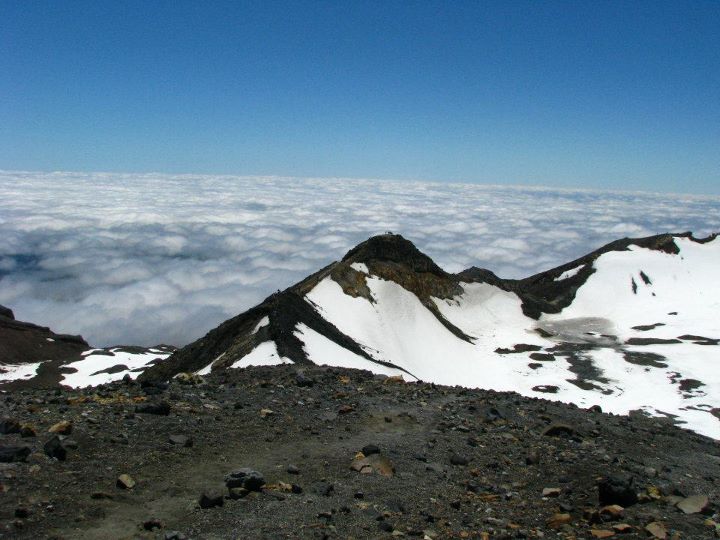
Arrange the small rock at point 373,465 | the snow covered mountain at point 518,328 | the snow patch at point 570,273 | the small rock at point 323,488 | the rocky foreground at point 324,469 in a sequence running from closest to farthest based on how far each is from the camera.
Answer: the rocky foreground at point 324,469, the small rock at point 323,488, the small rock at point 373,465, the snow covered mountain at point 518,328, the snow patch at point 570,273

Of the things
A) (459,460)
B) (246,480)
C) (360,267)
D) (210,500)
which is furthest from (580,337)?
(210,500)

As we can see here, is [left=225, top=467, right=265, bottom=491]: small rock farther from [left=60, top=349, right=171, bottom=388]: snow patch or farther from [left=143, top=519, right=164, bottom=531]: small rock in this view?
[left=60, top=349, right=171, bottom=388]: snow patch

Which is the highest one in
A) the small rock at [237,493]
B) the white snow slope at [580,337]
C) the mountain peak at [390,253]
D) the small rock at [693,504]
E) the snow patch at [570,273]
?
the small rock at [237,493]

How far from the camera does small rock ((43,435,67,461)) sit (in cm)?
925

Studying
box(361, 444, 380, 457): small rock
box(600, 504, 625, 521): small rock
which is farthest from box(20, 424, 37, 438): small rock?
box(600, 504, 625, 521): small rock

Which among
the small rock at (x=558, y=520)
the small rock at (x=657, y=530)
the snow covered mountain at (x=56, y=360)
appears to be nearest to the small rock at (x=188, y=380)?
the small rock at (x=558, y=520)

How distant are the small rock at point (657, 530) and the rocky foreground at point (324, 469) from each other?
24 millimetres

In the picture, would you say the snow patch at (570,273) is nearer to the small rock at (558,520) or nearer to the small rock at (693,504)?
the small rock at (693,504)

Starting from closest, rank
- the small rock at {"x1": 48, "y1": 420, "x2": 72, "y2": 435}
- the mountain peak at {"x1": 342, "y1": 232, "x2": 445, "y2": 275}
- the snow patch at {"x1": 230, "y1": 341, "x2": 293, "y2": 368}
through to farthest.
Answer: the small rock at {"x1": 48, "y1": 420, "x2": 72, "y2": 435} < the snow patch at {"x1": 230, "y1": 341, "x2": 293, "y2": 368} < the mountain peak at {"x1": 342, "y1": 232, "x2": 445, "y2": 275}

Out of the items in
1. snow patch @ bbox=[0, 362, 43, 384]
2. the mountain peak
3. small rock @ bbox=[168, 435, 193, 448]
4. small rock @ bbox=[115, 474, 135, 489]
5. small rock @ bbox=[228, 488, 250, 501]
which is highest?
small rock @ bbox=[115, 474, 135, 489]

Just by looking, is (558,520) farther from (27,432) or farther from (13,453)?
(27,432)

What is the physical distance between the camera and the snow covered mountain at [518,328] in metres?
39.7

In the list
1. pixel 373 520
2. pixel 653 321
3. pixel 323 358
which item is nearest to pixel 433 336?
pixel 323 358

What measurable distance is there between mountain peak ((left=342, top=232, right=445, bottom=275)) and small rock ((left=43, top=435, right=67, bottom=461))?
59.7 meters
